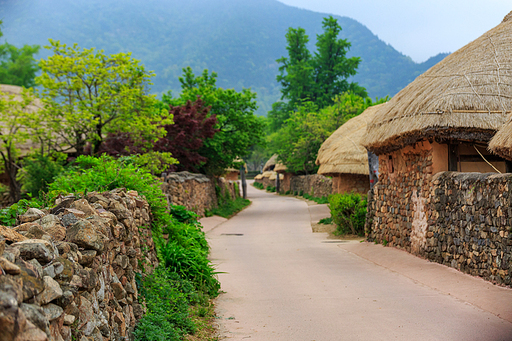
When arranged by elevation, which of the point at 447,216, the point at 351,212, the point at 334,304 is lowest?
the point at 334,304

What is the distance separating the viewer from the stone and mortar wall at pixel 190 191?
16.5 metres

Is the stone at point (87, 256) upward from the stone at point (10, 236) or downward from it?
downward

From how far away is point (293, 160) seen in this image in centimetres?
3644

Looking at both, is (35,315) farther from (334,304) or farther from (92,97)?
(92,97)

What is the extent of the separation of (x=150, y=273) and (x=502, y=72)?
786 centimetres

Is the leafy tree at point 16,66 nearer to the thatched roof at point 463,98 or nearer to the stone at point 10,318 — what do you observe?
the thatched roof at point 463,98

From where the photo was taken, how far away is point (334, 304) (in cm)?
612

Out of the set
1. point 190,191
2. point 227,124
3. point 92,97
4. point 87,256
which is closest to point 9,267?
point 87,256

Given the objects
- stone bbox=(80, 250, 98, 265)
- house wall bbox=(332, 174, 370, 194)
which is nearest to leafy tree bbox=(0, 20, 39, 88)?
house wall bbox=(332, 174, 370, 194)

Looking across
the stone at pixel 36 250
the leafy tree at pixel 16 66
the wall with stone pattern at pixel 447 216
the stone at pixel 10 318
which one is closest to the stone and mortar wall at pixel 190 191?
the wall with stone pattern at pixel 447 216

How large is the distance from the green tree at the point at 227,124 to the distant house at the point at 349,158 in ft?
15.1

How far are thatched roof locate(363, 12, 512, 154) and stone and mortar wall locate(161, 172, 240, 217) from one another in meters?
7.55

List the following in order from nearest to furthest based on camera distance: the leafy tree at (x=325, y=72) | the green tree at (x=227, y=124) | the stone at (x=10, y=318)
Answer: the stone at (x=10, y=318) < the green tree at (x=227, y=124) < the leafy tree at (x=325, y=72)

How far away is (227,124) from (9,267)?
23130 millimetres
